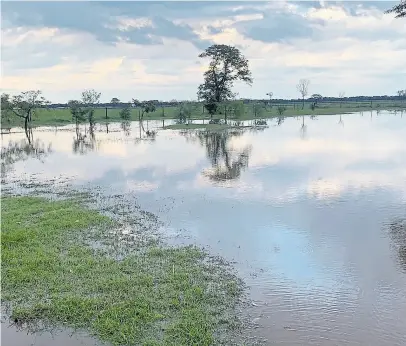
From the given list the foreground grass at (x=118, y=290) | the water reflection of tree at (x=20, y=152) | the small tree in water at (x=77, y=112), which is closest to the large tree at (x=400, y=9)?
the foreground grass at (x=118, y=290)

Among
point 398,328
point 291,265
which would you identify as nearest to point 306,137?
point 291,265

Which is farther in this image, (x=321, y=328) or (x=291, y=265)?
(x=291, y=265)

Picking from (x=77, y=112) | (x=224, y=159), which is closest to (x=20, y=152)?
(x=224, y=159)

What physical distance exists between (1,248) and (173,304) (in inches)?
171

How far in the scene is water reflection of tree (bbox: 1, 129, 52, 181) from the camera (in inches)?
942

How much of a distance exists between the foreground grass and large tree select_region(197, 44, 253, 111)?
54.2 metres

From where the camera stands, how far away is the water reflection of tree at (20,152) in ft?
78.5

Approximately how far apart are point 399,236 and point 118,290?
667 cm

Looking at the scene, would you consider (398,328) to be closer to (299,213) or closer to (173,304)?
(173,304)

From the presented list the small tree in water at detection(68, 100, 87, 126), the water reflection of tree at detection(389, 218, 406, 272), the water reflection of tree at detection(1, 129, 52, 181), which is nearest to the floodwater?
the water reflection of tree at detection(389, 218, 406, 272)

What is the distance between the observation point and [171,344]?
591 cm

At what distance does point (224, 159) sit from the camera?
78.5ft

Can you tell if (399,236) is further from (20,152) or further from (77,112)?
(77,112)

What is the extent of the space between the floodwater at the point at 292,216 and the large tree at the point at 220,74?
35672mm
